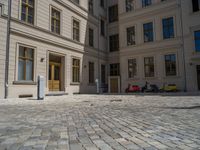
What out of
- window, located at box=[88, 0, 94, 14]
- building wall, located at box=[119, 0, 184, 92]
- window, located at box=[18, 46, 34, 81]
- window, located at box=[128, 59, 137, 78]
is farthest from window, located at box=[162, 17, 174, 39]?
window, located at box=[18, 46, 34, 81]

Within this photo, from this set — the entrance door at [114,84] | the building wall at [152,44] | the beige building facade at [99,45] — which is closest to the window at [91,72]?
the beige building facade at [99,45]

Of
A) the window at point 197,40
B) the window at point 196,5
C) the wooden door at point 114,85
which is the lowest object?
the wooden door at point 114,85

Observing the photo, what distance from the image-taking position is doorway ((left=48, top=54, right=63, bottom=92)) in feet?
55.0

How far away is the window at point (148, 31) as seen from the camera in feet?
72.2

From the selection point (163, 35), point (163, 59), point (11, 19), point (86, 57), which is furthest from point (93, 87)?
point (11, 19)

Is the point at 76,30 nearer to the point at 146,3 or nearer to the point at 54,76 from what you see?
the point at 54,76

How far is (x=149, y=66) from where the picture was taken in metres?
21.7

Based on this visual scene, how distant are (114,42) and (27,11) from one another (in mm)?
14313

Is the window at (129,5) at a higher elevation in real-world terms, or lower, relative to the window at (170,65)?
higher

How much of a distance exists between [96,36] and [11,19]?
40.8 feet

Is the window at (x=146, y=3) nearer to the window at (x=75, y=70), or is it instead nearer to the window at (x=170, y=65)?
the window at (x=170, y=65)

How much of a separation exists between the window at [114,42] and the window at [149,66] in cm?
550

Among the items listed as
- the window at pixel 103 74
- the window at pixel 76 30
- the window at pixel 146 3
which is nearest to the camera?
the window at pixel 76 30

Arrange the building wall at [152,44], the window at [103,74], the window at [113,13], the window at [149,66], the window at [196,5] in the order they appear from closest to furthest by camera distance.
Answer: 1. the window at [196,5]
2. the building wall at [152,44]
3. the window at [149,66]
4. the window at [103,74]
5. the window at [113,13]
